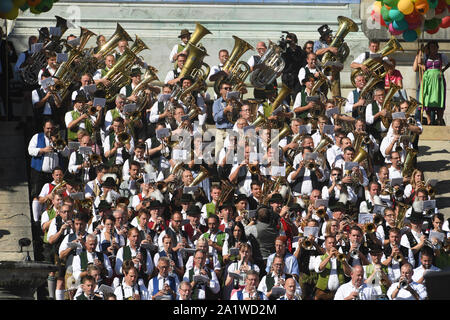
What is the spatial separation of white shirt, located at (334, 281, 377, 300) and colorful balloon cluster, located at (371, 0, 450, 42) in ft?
15.5

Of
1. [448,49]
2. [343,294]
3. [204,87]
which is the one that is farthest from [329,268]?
[448,49]

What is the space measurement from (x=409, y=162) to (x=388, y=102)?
110 centimetres

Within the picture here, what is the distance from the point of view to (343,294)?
1895cm

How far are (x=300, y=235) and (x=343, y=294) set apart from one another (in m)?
1.20

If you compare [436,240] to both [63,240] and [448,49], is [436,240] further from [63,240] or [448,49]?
[448,49]

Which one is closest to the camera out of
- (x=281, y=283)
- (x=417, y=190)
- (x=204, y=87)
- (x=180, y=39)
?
(x=281, y=283)

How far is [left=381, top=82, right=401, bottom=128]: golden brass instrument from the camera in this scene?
22.1 metres

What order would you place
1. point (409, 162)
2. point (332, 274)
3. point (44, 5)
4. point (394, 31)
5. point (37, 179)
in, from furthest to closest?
point (394, 31) < point (409, 162) < point (44, 5) < point (37, 179) < point (332, 274)

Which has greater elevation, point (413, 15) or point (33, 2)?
point (33, 2)

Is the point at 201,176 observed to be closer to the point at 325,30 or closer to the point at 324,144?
the point at 324,144

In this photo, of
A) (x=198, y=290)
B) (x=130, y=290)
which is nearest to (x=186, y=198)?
(x=198, y=290)

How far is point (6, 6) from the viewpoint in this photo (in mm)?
20625

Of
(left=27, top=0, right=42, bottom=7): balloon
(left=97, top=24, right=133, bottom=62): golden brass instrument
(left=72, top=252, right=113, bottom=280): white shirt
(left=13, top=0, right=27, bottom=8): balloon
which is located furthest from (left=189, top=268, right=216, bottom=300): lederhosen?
(left=97, top=24, right=133, bottom=62): golden brass instrument

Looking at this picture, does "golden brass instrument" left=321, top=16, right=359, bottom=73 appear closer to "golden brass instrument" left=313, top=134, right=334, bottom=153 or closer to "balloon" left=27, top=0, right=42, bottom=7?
"golden brass instrument" left=313, top=134, right=334, bottom=153
